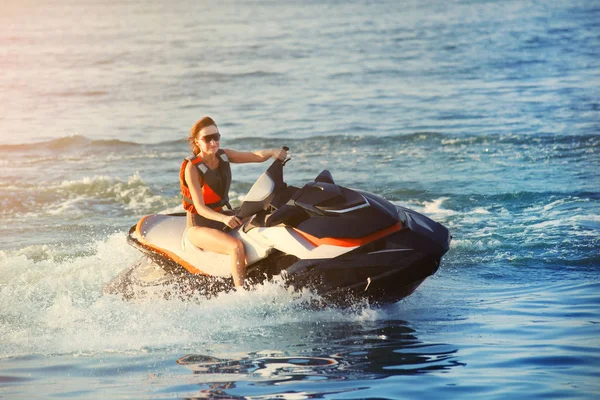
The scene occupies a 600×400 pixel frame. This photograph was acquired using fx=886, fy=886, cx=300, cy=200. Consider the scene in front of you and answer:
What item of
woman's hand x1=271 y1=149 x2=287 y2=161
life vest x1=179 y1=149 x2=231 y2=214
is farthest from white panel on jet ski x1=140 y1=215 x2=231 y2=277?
woman's hand x1=271 y1=149 x2=287 y2=161

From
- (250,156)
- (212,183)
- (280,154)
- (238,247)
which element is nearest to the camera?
(238,247)

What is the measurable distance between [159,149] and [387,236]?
12.0 metres

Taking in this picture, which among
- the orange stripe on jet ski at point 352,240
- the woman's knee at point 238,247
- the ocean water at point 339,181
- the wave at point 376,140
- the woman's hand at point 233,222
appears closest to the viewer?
the ocean water at point 339,181

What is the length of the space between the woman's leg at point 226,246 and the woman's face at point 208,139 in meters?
0.62

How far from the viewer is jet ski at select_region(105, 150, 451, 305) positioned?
6.38 m

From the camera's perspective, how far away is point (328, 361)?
19.9ft

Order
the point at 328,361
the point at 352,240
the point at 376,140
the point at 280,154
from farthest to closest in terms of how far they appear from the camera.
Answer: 1. the point at 376,140
2. the point at 280,154
3. the point at 352,240
4. the point at 328,361

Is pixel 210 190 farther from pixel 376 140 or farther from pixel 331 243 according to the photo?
pixel 376 140

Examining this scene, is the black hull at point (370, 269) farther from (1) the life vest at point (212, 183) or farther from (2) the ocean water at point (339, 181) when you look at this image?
(1) the life vest at point (212, 183)

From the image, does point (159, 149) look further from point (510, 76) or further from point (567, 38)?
point (567, 38)

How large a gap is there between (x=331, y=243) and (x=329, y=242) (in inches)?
0.6

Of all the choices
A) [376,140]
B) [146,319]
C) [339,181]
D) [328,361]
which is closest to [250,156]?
[146,319]

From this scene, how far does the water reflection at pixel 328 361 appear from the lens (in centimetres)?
571

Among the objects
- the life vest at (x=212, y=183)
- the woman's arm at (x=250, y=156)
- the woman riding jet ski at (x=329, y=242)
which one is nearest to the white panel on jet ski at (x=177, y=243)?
the woman riding jet ski at (x=329, y=242)
